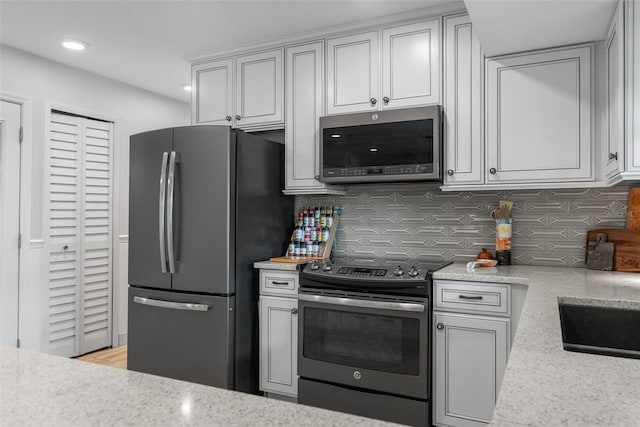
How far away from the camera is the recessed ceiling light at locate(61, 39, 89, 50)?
303 cm

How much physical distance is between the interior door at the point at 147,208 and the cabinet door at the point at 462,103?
1.65 meters

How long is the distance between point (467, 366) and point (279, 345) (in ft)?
3.46

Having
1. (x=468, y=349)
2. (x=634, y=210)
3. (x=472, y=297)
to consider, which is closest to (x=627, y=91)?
(x=634, y=210)

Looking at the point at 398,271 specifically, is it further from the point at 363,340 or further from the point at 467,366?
the point at 467,366

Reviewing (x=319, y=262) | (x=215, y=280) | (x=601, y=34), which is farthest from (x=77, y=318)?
(x=601, y=34)

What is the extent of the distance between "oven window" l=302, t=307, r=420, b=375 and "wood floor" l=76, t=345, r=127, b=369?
6.11 ft

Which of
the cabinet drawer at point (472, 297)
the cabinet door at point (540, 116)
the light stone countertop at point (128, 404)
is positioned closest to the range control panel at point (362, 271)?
the cabinet drawer at point (472, 297)

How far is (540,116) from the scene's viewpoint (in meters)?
2.28

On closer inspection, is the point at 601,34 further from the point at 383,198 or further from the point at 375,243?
the point at 375,243

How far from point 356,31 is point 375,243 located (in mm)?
1347

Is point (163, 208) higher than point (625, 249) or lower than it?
higher

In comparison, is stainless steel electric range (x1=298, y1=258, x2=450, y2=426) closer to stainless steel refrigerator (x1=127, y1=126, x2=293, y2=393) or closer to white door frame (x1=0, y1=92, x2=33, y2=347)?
stainless steel refrigerator (x1=127, y1=126, x2=293, y2=393)

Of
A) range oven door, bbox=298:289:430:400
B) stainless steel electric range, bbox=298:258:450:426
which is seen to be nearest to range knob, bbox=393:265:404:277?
stainless steel electric range, bbox=298:258:450:426

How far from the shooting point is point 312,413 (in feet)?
2.05
